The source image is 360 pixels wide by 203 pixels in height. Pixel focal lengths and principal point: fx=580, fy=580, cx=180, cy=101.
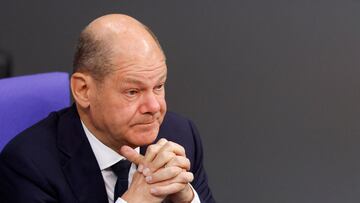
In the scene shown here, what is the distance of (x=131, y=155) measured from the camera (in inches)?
48.3

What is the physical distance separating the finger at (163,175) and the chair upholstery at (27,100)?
0.44m

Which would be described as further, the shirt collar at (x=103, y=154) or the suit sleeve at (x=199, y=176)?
the suit sleeve at (x=199, y=176)

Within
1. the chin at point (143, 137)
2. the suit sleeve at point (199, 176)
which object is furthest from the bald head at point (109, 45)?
the suit sleeve at point (199, 176)

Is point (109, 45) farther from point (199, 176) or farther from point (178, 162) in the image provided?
point (199, 176)

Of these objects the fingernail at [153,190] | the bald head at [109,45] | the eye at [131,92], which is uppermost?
the bald head at [109,45]

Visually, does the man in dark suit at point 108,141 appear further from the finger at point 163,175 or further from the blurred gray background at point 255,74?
the blurred gray background at point 255,74

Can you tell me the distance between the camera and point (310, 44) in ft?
7.63

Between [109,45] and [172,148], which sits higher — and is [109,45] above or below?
above

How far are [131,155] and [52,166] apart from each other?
0.57 feet

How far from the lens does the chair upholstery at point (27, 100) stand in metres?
1.45

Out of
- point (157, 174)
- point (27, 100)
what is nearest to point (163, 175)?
point (157, 174)

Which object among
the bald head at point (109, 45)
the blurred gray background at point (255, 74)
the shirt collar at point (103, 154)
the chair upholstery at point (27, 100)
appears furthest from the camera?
the blurred gray background at point (255, 74)

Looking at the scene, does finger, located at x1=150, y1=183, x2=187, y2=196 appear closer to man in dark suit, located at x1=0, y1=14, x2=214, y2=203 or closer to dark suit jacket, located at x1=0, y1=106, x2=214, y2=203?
man in dark suit, located at x1=0, y1=14, x2=214, y2=203

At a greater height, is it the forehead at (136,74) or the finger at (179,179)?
the forehead at (136,74)
